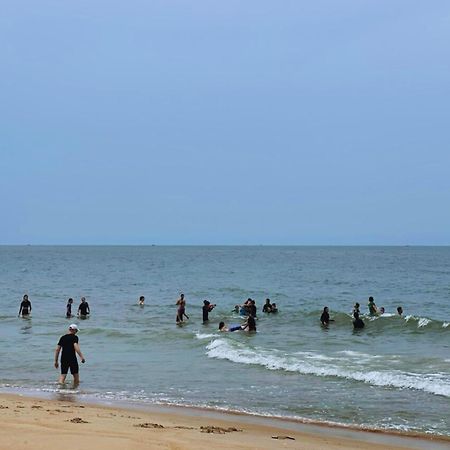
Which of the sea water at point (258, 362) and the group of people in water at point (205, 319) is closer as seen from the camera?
the sea water at point (258, 362)

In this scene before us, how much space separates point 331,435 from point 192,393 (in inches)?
183

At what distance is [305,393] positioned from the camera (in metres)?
14.9

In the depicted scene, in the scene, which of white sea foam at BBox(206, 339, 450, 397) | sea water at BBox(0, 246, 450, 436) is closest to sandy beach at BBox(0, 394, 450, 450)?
sea water at BBox(0, 246, 450, 436)

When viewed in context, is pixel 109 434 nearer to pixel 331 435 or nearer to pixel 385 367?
pixel 331 435

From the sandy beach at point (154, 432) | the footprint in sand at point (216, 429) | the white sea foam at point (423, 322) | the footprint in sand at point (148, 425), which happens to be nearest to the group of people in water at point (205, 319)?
the white sea foam at point (423, 322)

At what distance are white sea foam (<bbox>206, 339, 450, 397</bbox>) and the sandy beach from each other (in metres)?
4.61

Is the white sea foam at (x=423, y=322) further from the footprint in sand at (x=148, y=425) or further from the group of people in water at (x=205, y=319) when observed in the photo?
the footprint in sand at (x=148, y=425)

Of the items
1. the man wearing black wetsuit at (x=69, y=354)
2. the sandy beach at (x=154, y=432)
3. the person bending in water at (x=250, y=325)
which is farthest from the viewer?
the person bending in water at (x=250, y=325)

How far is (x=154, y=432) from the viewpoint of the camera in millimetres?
10203

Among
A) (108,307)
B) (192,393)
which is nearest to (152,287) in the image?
(108,307)

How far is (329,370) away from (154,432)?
824cm

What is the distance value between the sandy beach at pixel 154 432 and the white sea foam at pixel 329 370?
4613 mm

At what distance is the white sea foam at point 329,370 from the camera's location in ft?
51.2

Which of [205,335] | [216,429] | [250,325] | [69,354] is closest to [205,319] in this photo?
A: [250,325]
